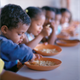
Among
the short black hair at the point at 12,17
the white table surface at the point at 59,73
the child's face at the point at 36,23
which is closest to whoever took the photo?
the white table surface at the point at 59,73

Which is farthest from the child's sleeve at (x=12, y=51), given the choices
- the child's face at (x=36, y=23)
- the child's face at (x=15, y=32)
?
the child's face at (x=36, y=23)

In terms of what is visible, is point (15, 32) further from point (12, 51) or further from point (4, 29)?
point (12, 51)

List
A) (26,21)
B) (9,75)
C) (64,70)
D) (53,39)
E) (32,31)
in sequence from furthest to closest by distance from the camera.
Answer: (53,39) < (32,31) < (26,21) < (64,70) < (9,75)

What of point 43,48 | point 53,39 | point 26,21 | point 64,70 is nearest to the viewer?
point 64,70

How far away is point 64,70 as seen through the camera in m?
0.73

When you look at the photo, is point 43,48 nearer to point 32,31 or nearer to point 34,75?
point 32,31

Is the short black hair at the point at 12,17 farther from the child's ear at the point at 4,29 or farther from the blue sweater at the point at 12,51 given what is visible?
the blue sweater at the point at 12,51

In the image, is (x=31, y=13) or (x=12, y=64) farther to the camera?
(x=31, y=13)

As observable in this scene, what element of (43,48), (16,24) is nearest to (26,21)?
(16,24)

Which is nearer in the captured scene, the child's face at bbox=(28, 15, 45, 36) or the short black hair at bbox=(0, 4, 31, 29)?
the short black hair at bbox=(0, 4, 31, 29)

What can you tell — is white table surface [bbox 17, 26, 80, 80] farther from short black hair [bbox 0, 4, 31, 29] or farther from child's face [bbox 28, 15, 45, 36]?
child's face [bbox 28, 15, 45, 36]

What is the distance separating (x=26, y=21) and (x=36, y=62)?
27 cm

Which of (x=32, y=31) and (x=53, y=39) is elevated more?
(x=32, y=31)

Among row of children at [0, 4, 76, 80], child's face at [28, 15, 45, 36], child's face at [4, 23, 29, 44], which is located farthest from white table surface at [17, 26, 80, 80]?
child's face at [28, 15, 45, 36]
